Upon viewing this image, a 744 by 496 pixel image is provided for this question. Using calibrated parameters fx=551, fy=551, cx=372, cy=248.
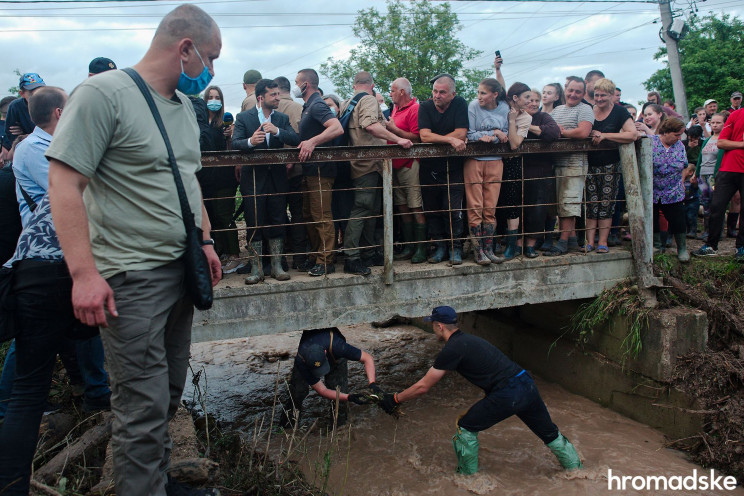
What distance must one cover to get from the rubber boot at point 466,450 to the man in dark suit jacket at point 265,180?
201cm

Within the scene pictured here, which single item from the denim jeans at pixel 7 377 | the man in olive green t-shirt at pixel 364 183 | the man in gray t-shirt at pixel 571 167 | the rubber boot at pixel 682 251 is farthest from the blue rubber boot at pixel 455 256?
the denim jeans at pixel 7 377

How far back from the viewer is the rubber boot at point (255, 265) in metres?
4.70

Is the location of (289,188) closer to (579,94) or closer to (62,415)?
(62,415)

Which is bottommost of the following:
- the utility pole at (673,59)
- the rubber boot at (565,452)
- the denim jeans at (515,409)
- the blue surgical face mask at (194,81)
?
the rubber boot at (565,452)

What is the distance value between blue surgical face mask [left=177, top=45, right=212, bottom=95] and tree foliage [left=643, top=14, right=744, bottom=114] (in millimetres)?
20039

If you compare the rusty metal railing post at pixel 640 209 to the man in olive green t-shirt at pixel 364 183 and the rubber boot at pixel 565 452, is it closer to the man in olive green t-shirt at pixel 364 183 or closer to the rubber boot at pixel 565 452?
the rubber boot at pixel 565 452

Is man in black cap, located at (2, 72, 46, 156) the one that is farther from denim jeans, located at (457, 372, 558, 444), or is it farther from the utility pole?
the utility pole

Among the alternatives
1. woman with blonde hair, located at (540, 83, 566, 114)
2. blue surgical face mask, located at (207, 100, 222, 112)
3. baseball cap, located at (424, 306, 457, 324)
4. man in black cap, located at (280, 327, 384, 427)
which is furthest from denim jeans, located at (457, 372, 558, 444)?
blue surgical face mask, located at (207, 100, 222, 112)

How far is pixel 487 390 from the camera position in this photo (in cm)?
459

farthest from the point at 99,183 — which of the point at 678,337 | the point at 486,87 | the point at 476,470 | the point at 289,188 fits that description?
the point at 678,337

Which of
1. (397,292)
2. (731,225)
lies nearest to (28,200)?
(397,292)

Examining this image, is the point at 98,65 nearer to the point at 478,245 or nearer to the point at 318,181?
the point at 318,181

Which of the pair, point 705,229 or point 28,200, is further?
point 705,229

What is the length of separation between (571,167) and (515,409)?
107 inches
